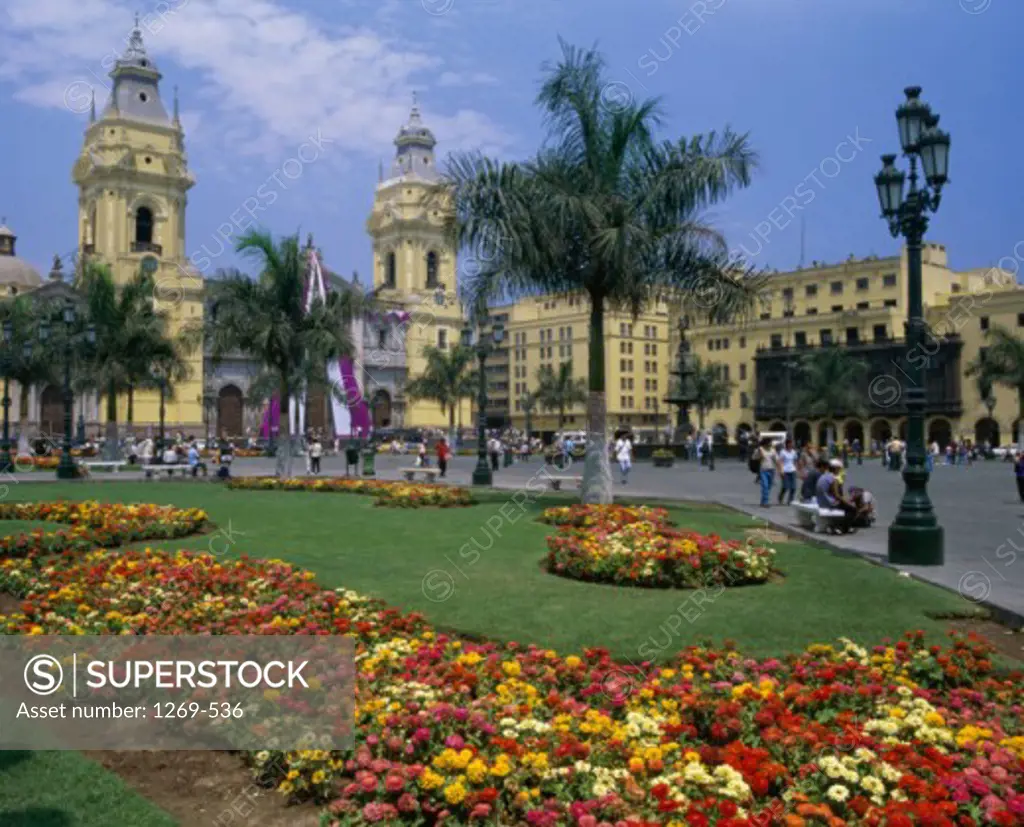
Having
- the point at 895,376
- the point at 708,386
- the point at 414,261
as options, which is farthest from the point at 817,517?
the point at 414,261

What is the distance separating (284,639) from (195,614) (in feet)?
4.52

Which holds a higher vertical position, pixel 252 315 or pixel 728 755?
pixel 252 315

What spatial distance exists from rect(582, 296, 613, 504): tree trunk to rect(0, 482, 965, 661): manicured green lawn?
5.32 ft

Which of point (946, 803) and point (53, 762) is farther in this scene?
point (53, 762)

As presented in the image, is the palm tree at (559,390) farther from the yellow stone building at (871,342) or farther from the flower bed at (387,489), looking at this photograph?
the flower bed at (387,489)

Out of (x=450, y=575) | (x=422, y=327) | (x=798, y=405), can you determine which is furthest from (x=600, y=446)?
(x=422, y=327)

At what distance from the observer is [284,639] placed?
6.51m

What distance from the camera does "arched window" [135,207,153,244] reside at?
69.2 meters

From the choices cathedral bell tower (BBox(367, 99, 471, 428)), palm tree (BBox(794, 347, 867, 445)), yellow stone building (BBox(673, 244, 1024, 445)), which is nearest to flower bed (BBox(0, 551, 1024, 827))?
palm tree (BBox(794, 347, 867, 445))

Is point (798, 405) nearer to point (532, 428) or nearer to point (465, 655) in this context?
point (532, 428)

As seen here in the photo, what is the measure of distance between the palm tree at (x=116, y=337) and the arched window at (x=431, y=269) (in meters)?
45.5

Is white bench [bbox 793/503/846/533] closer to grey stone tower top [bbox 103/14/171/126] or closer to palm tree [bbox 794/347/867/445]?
palm tree [bbox 794/347/867/445]

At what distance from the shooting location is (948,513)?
18.2 meters

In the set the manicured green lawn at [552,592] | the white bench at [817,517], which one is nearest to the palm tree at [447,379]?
the white bench at [817,517]
